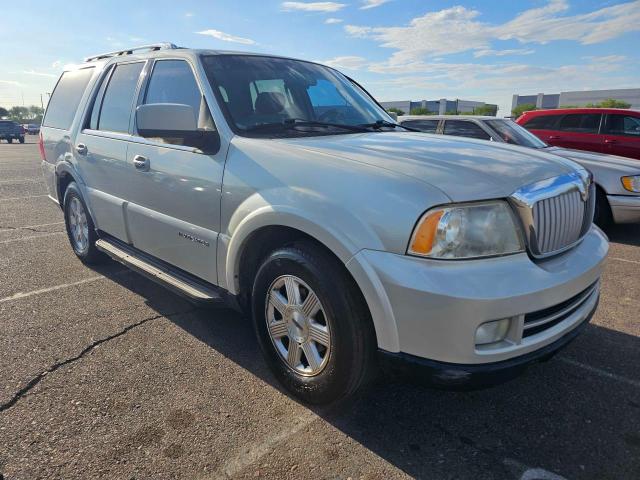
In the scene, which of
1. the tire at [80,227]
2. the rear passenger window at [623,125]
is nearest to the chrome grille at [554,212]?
the tire at [80,227]

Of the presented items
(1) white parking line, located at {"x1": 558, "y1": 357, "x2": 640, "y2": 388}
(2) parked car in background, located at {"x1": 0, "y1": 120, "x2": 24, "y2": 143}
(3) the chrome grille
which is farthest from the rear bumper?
(2) parked car in background, located at {"x1": 0, "y1": 120, "x2": 24, "y2": 143}

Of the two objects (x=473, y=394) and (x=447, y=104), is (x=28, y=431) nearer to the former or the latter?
(x=473, y=394)

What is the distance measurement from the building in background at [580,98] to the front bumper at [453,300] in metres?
55.1

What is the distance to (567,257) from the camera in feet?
7.97

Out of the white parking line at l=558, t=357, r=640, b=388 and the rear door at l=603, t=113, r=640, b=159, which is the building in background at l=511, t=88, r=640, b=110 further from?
the white parking line at l=558, t=357, r=640, b=388

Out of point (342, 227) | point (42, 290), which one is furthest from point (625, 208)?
point (42, 290)

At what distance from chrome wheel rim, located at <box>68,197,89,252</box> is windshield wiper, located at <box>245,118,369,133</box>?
2564mm

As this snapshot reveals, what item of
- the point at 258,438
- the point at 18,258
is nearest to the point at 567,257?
the point at 258,438

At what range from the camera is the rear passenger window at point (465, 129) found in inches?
310

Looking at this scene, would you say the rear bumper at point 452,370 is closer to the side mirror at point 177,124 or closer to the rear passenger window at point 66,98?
the side mirror at point 177,124

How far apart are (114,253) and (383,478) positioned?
2.88 m

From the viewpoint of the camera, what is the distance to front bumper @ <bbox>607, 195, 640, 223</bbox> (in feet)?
20.7

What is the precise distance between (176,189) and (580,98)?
60893 mm

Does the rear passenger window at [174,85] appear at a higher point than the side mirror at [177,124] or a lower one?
higher
